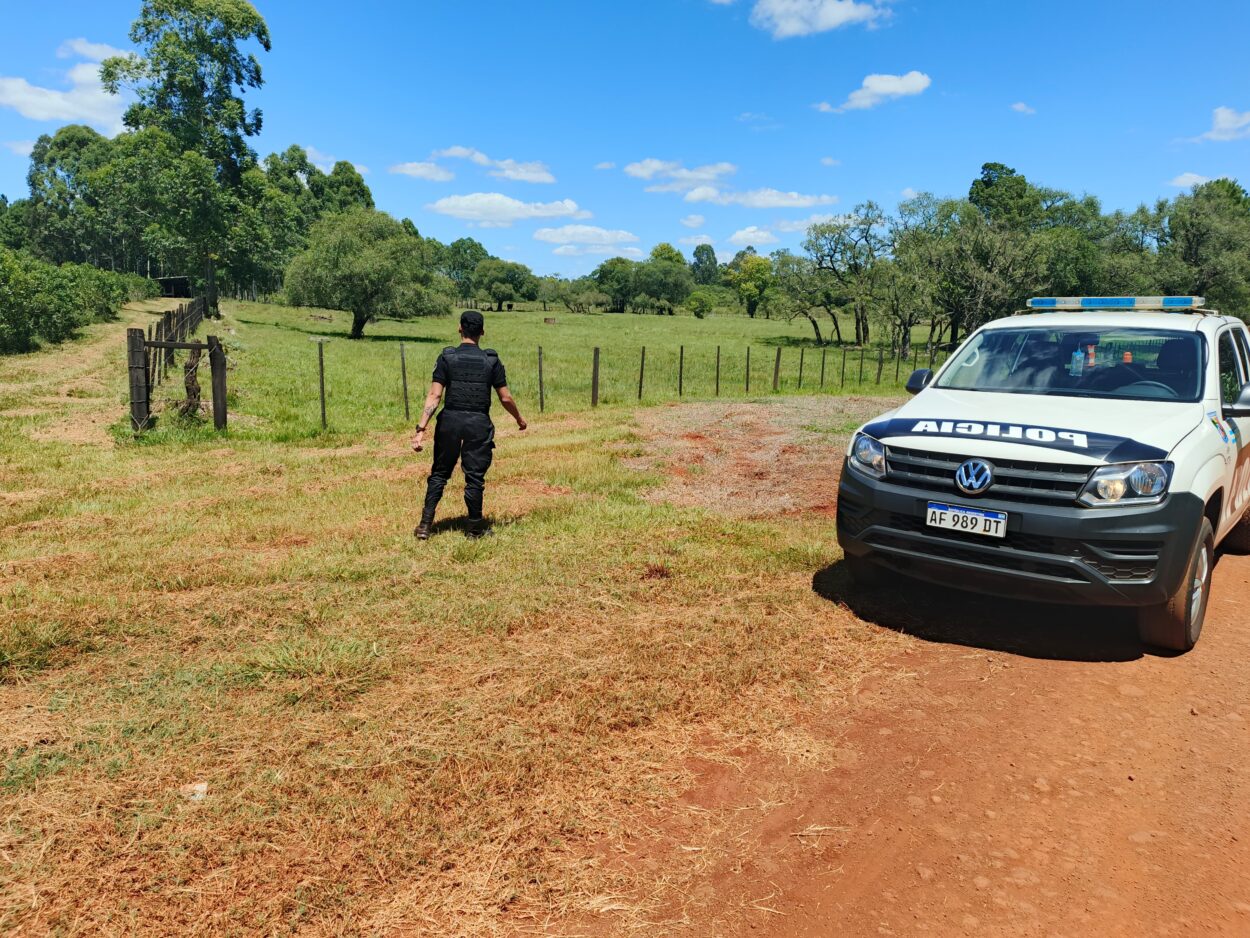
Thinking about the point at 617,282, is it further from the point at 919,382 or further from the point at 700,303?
the point at 919,382

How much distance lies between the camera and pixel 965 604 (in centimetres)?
525

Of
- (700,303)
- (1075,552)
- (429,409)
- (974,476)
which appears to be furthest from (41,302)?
(700,303)

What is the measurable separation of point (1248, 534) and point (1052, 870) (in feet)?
18.4

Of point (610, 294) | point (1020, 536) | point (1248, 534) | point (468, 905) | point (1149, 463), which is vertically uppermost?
point (610, 294)

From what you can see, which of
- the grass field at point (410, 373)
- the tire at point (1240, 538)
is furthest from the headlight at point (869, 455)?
the grass field at point (410, 373)

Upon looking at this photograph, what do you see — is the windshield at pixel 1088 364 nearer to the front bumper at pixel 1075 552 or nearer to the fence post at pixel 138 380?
the front bumper at pixel 1075 552

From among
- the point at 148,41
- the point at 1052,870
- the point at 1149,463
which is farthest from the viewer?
the point at 148,41

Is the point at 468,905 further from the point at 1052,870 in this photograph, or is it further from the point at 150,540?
the point at 150,540

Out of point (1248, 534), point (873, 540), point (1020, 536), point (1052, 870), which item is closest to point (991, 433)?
point (1020, 536)

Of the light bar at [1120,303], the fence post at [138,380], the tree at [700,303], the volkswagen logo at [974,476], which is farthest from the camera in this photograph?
the tree at [700,303]

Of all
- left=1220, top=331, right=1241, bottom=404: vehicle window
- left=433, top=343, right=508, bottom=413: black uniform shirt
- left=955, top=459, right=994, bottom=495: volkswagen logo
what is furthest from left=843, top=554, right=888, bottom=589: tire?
left=433, top=343, right=508, bottom=413: black uniform shirt

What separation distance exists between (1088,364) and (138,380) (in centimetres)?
1238

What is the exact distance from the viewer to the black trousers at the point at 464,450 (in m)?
6.16

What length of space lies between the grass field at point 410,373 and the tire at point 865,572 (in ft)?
33.0
